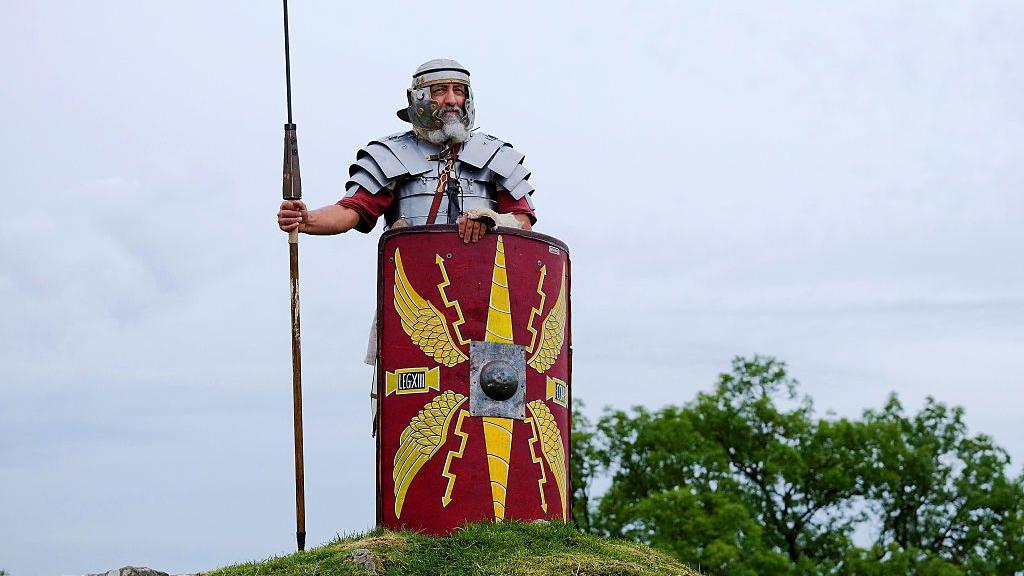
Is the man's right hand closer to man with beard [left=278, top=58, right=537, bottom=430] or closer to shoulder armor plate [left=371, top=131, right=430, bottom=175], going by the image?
man with beard [left=278, top=58, right=537, bottom=430]

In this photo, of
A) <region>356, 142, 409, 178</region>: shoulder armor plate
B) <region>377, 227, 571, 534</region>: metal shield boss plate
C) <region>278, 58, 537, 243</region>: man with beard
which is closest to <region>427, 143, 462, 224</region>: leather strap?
<region>278, 58, 537, 243</region>: man with beard

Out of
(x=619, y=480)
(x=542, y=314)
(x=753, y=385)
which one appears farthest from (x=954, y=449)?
(x=542, y=314)

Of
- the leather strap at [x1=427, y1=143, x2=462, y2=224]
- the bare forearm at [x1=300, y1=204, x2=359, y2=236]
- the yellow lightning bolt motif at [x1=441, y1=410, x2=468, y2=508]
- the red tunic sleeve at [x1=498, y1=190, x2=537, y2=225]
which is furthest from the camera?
the red tunic sleeve at [x1=498, y1=190, x2=537, y2=225]

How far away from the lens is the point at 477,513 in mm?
11078

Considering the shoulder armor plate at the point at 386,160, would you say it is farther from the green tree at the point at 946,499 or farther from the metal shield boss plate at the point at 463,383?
the green tree at the point at 946,499

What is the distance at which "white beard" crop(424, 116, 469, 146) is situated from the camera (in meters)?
12.1

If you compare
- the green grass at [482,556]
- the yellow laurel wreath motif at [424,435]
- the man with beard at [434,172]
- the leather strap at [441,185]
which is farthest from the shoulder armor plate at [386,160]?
the green grass at [482,556]

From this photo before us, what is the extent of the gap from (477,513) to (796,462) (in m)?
19.2

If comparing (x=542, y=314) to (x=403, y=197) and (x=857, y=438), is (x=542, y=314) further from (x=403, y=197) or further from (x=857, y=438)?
(x=857, y=438)

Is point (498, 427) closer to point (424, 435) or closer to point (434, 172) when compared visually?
point (424, 435)

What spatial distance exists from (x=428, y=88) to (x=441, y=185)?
77 cm

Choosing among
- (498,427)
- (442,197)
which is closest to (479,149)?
(442,197)

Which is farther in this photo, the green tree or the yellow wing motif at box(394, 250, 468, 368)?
the green tree

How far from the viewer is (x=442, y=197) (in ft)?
39.3
